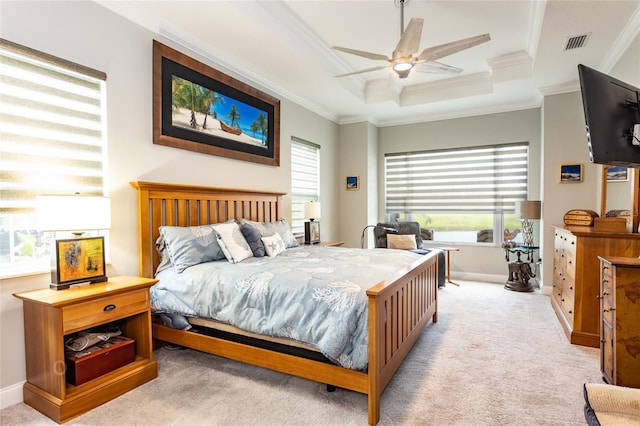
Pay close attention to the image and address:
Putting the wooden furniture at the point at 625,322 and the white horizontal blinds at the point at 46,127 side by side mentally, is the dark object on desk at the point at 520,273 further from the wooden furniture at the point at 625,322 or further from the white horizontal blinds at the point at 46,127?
the white horizontal blinds at the point at 46,127

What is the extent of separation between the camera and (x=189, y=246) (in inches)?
111

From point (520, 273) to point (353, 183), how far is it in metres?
2.96

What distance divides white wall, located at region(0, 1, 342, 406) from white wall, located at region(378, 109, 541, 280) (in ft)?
12.0

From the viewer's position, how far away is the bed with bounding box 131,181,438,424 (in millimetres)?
1952

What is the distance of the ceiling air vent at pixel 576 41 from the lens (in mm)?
3225

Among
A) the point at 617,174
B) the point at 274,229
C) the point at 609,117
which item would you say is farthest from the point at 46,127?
the point at 617,174

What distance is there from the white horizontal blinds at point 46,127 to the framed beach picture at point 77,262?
0.37m

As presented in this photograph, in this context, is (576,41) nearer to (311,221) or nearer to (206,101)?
(311,221)

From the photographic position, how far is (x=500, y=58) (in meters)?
4.23

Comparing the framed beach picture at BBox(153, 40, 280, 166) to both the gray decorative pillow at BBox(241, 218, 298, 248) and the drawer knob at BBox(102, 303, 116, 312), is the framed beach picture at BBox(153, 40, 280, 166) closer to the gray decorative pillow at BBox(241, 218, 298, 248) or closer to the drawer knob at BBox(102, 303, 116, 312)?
the gray decorative pillow at BBox(241, 218, 298, 248)

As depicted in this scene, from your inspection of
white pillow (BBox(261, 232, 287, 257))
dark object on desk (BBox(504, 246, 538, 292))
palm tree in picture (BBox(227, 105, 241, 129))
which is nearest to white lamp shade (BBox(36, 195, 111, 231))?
white pillow (BBox(261, 232, 287, 257))

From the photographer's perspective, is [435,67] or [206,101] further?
[206,101]

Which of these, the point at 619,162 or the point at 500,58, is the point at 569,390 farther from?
the point at 500,58

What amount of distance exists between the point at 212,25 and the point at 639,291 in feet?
12.5
